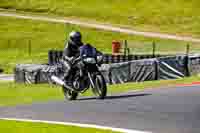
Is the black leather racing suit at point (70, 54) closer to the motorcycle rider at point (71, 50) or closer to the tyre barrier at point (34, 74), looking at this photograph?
the motorcycle rider at point (71, 50)

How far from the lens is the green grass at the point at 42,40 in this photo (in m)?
46.3

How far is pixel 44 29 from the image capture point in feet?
195

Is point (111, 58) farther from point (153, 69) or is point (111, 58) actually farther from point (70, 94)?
point (70, 94)

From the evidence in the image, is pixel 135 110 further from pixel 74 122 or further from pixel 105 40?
pixel 105 40

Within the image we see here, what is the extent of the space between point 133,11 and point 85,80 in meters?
50.2

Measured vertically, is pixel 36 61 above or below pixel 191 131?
below

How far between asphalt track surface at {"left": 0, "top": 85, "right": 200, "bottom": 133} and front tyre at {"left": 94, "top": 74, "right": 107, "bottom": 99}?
0.18 metres

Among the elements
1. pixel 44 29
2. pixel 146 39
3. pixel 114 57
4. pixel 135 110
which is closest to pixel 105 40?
pixel 146 39

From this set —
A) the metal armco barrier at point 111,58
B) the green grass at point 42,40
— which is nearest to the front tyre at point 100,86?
the metal armco barrier at point 111,58

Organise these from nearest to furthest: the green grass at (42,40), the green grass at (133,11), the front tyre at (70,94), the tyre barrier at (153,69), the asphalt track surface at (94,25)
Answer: the front tyre at (70,94) → the tyre barrier at (153,69) → the green grass at (42,40) → the asphalt track surface at (94,25) → the green grass at (133,11)

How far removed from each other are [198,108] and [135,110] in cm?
120

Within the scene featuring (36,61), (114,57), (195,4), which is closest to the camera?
(114,57)

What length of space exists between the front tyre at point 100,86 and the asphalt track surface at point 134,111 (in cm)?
18

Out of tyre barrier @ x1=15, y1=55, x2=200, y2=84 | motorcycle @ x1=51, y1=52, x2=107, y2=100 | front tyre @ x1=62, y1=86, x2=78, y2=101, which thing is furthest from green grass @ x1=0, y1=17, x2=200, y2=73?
motorcycle @ x1=51, y1=52, x2=107, y2=100
